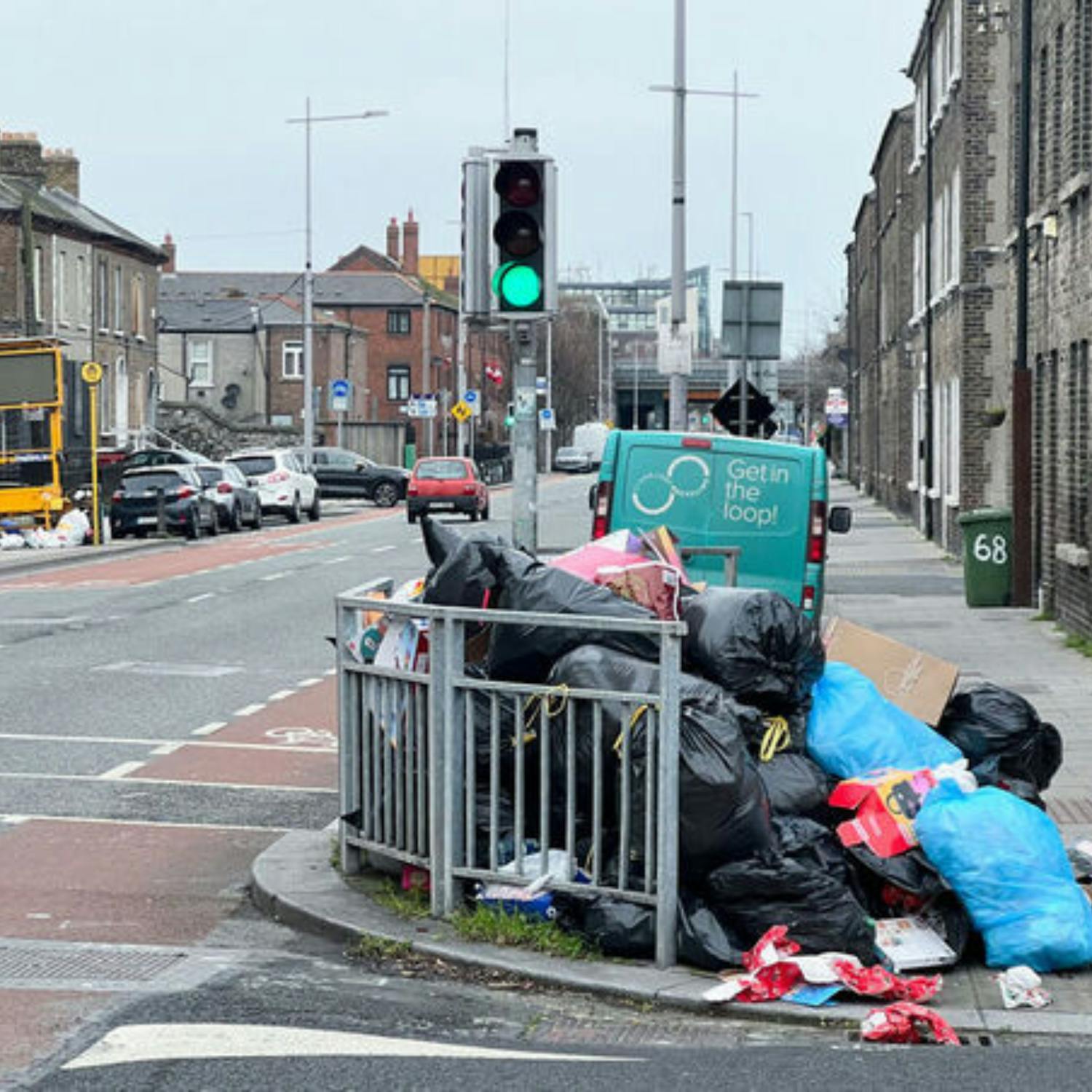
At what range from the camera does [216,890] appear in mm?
9805

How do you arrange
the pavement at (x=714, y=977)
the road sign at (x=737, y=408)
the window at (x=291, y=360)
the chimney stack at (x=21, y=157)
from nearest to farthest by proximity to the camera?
1. the pavement at (x=714, y=977)
2. the road sign at (x=737, y=408)
3. the chimney stack at (x=21, y=157)
4. the window at (x=291, y=360)

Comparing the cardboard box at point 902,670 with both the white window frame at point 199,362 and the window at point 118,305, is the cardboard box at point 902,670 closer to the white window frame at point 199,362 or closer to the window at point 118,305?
the window at point 118,305

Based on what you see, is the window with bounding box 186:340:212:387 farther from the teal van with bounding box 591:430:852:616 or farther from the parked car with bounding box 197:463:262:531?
the teal van with bounding box 591:430:852:616

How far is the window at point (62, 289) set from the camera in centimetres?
6003

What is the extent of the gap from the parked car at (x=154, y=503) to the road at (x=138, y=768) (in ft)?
47.3

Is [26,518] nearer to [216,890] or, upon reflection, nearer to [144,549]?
[144,549]

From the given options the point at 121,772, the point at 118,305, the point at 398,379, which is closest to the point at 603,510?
the point at 121,772

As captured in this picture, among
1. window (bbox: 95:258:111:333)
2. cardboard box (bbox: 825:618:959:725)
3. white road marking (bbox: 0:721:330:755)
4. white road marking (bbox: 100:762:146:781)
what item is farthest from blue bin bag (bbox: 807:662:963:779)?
window (bbox: 95:258:111:333)

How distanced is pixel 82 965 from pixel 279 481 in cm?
4669

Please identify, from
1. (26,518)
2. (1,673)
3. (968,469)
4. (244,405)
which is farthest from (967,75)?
(244,405)

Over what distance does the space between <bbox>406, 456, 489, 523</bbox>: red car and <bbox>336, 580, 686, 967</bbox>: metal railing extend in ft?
145

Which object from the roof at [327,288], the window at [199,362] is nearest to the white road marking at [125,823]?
the window at [199,362]

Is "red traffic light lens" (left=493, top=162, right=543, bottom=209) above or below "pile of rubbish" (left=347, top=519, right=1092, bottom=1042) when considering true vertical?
above

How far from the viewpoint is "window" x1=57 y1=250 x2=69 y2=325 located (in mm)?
60031
